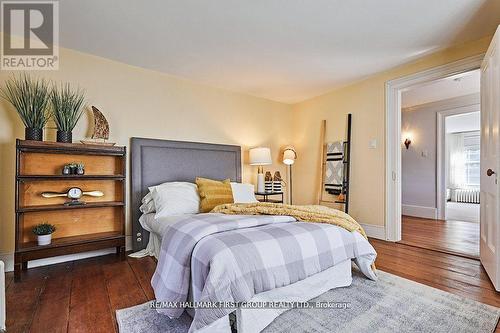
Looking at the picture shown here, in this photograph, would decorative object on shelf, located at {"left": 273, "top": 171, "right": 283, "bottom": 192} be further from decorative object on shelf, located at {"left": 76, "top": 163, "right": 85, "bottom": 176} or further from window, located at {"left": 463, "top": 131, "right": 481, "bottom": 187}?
window, located at {"left": 463, "top": 131, "right": 481, "bottom": 187}

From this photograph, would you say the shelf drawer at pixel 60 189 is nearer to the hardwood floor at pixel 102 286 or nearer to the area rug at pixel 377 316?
the hardwood floor at pixel 102 286

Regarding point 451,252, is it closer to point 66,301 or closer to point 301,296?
point 301,296

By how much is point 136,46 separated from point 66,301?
250 centimetres

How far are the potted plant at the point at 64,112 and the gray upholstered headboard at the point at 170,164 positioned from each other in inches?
26.8

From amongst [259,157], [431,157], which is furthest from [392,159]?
[431,157]

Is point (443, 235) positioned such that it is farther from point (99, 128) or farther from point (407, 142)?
point (99, 128)

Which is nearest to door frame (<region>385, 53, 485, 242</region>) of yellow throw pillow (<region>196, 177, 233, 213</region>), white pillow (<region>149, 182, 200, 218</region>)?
yellow throw pillow (<region>196, 177, 233, 213</region>)

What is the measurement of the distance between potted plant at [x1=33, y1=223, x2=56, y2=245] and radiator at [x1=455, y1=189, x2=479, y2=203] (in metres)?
10.5

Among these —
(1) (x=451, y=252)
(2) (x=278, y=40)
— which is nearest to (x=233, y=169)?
(2) (x=278, y=40)

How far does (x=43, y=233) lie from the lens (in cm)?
243

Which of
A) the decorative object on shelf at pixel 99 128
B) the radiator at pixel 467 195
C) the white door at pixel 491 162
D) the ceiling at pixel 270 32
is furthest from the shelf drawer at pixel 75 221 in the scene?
the radiator at pixel 467 195

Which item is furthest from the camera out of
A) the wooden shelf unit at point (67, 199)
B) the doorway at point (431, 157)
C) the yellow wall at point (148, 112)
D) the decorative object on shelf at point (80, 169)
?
the doorway at point (431, 157)

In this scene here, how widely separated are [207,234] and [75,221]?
82.0 inches

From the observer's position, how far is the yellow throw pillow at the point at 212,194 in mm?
2873
